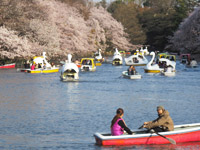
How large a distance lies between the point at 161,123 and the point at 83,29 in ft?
239

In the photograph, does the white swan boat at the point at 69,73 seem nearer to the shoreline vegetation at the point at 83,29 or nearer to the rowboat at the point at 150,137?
the shoreline vegetation at the point at 83,29

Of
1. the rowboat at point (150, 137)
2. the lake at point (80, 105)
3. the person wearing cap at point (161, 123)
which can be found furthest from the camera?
the lake at point (80, 105)

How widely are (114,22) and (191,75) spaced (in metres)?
62.1

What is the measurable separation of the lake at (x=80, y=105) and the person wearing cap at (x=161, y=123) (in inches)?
28.1

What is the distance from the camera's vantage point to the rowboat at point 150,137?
728 inches

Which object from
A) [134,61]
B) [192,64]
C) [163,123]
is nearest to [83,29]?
[134,61]

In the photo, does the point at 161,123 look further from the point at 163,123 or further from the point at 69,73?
the point at 69,73

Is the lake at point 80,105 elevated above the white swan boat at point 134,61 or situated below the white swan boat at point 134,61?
below

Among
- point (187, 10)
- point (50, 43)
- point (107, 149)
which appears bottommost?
point (107, 149)

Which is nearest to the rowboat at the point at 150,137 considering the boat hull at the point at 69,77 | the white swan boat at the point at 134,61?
the boat hull at the point at 69,77

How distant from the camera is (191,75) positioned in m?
54.4

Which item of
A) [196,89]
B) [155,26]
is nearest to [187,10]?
[155,26]

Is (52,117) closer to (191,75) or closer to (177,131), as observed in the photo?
(177,131)

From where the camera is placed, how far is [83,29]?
9081cm
